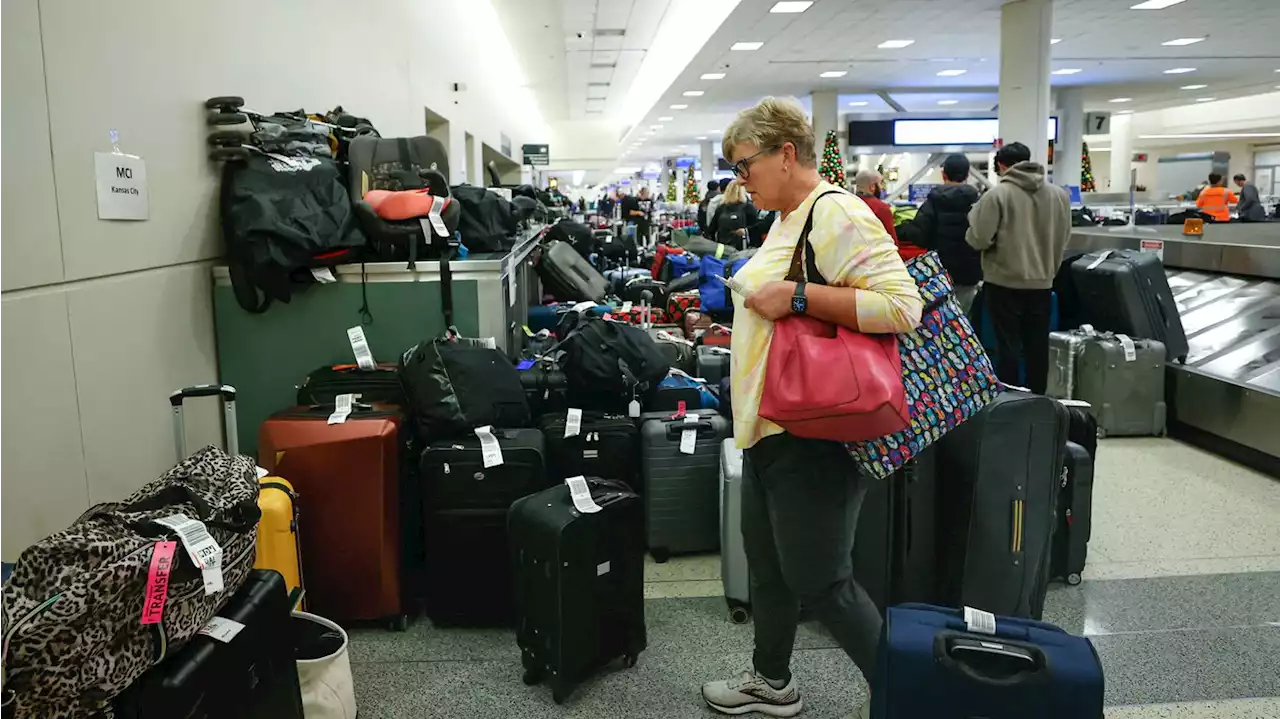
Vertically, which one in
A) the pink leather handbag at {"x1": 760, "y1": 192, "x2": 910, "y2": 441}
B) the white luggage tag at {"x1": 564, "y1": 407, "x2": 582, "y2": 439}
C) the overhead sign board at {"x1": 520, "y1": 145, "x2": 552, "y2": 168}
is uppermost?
the overhead sign board at {"x1": 520, "y1": 145, "x2": 552, "y2": 168}

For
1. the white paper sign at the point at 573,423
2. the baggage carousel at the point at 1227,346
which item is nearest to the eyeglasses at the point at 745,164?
the white paper sign at the point at 573,423

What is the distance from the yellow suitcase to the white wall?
0.27m

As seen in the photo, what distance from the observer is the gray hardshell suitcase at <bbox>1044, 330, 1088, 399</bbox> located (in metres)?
5.84

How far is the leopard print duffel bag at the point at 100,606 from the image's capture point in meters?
1.63

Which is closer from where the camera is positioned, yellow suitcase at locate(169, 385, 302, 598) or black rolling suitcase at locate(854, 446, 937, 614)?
yellow suitcase at locate(169, 385, 302, 598)

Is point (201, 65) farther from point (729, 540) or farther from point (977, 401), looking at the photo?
point (977, 401)

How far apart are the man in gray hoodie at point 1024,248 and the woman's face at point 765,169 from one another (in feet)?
12.7

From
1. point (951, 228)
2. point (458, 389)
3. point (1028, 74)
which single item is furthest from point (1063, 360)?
point (1028, 74)

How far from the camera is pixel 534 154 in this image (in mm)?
18719

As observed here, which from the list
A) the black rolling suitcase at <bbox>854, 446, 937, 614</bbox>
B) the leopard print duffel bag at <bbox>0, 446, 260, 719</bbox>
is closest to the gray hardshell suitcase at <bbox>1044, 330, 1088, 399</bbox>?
the black rolling suitcase at <bbox>854, 446, 937, 614</bbox>

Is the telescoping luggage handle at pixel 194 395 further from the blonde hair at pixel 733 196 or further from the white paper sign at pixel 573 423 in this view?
→ the blonde hair at pixel 733 196

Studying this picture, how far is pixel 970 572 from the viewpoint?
2.91 meters

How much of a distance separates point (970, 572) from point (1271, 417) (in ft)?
10.1

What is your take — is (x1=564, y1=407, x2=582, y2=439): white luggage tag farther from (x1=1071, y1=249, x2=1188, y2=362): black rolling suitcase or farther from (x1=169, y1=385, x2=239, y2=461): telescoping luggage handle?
(x1=1071, y1=249, x2=1188, y2=362): black rolling suitcase
